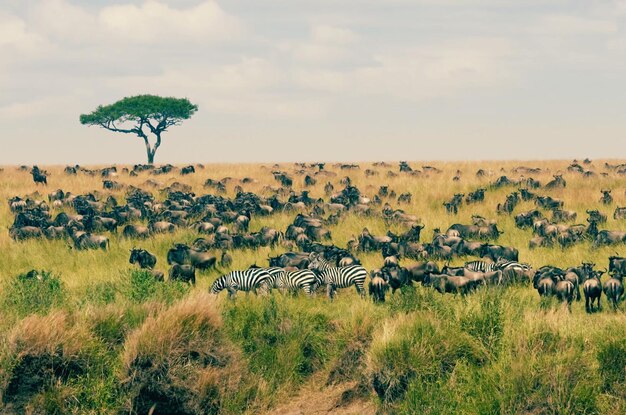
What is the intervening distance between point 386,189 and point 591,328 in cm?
2318

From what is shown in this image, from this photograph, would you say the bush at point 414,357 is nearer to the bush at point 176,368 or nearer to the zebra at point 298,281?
the bush at point 176,368

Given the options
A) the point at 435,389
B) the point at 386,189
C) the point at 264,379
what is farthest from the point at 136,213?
the point at 435,389

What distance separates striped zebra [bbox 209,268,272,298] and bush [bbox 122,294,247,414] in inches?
168

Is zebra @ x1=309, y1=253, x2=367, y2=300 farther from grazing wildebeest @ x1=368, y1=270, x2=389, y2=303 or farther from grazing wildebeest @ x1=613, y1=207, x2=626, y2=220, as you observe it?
grazing wildebeest @ x1=613, y1=207, x2=626, y2=220

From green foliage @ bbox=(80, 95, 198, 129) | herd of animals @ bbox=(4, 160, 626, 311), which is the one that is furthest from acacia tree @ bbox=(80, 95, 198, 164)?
herd of animals @ bbox=(4, 160, 626, 311)

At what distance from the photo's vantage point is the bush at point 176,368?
36.6 ft

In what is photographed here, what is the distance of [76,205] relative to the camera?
33.0m

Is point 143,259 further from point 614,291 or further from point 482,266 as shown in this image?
point 614,291

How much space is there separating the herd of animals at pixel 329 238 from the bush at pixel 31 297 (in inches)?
139

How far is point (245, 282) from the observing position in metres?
16.3

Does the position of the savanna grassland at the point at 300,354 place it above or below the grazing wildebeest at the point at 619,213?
below

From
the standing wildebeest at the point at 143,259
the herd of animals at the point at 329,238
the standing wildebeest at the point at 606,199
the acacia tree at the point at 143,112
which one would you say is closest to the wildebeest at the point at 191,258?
the herd of animals at the point at 329,238

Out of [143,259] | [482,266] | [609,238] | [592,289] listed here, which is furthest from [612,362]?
[143,259]

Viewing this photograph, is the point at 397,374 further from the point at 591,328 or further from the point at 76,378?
the point at 76,378
